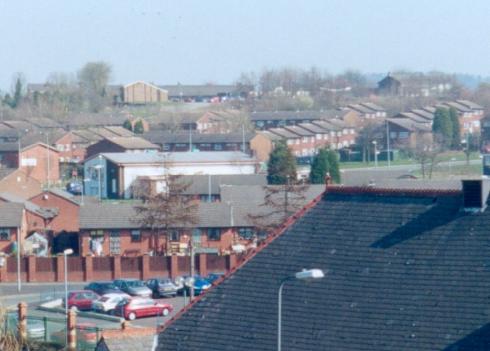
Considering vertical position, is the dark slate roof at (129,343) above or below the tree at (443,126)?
below

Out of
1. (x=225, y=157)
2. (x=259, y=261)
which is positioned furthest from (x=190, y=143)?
(x=259, y=261)

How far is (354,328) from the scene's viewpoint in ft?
38.4

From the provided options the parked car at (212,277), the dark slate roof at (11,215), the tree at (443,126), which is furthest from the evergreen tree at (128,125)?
the parked car at (212,277)

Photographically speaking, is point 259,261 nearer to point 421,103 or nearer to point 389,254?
point 389,254

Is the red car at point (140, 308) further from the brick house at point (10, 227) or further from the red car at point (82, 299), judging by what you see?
the brick house at point (10, 227)

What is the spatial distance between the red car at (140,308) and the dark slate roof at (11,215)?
10.7 metres

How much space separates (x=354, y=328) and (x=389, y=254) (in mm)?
986

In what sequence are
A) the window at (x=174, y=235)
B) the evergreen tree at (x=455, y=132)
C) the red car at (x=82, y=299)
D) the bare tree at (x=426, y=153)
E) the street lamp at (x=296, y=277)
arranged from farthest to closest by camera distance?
the evergreen tree at (x=455, y=132) → the bare tree at (x=426, y=153) → the window at (x=174, y=235) → the red car at (x=82, y=299) → the street lamp at (x=296, y=277)

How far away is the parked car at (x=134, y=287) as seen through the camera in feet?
88.5

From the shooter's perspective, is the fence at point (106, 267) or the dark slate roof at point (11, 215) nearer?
the fence at point (106, 267)

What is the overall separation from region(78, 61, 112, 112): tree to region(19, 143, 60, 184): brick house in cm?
4187

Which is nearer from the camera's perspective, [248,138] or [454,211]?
[454,211]

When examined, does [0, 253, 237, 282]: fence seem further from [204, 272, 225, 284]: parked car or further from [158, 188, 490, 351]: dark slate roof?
[158, 188, 490, 351]: dark slate roof

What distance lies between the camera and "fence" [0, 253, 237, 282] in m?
31.0
